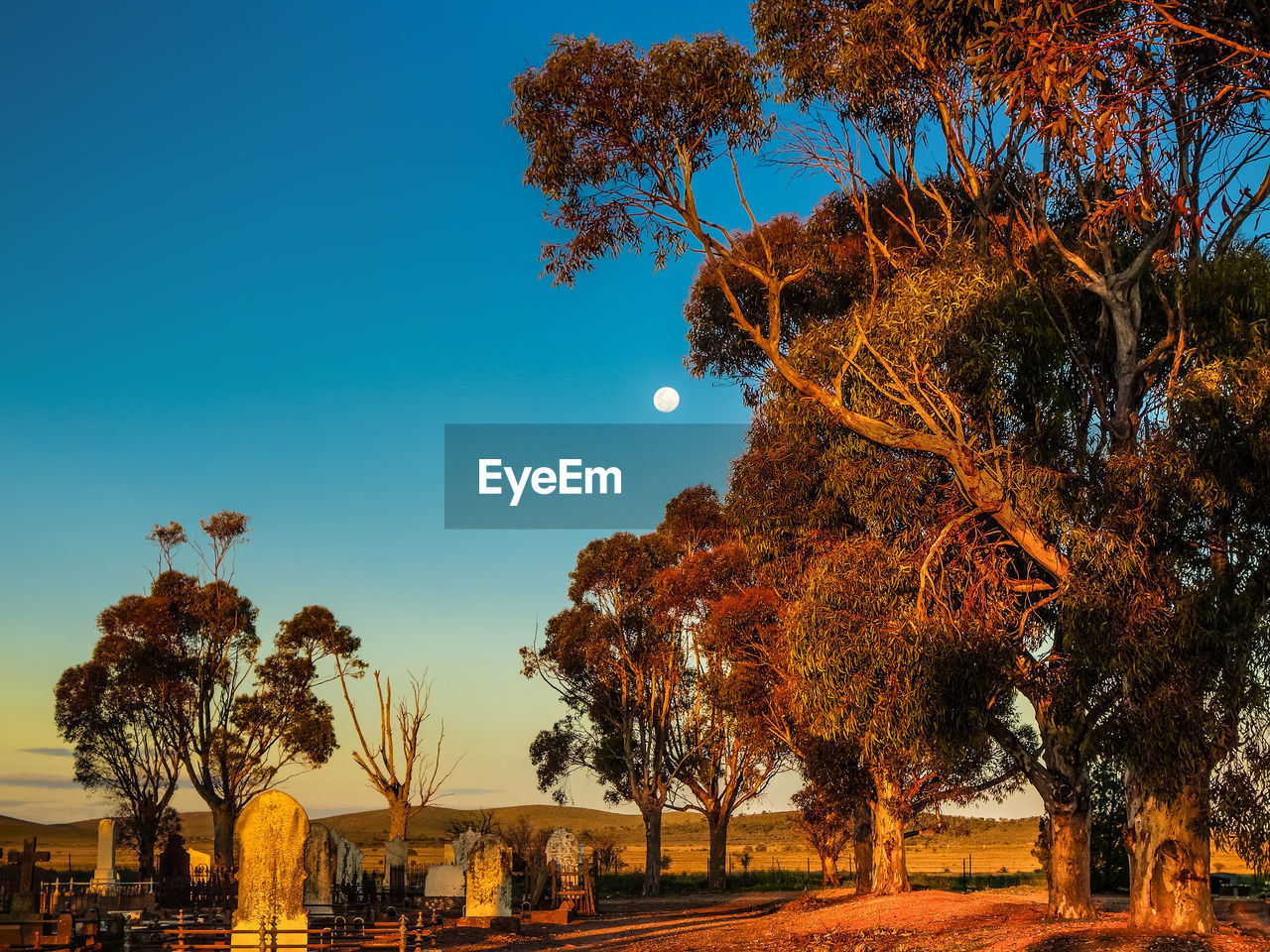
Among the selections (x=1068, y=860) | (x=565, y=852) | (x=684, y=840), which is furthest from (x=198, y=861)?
(x=684, y=840)

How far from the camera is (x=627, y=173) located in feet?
60.7

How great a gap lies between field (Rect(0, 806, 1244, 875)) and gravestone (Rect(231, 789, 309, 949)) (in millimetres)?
30189

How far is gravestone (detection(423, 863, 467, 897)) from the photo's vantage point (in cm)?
2767

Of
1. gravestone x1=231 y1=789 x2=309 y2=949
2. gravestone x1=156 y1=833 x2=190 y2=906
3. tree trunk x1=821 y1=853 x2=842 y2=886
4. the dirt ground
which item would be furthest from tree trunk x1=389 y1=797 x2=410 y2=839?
gravestone x1=231 y1=789 x2=309 y2=949

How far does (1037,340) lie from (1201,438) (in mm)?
3079

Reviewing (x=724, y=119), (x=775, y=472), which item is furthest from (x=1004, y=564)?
(x=724, y=119)

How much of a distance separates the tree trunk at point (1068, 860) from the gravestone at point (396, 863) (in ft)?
57.4

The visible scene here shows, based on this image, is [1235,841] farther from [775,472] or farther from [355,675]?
[355,675]

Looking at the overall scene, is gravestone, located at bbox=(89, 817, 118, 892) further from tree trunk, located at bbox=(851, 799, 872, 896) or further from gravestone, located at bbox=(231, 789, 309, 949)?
tree trunk, located at bbox=(851, 799, 872, 896)

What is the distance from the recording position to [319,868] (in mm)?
24047

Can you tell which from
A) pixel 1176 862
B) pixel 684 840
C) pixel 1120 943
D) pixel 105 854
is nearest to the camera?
pixel 1120 943

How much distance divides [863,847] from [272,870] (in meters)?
17.3

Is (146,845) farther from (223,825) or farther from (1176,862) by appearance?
(1176,862)

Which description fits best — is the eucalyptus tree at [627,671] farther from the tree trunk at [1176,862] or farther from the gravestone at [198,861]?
the tree trunk at [1176,862]
